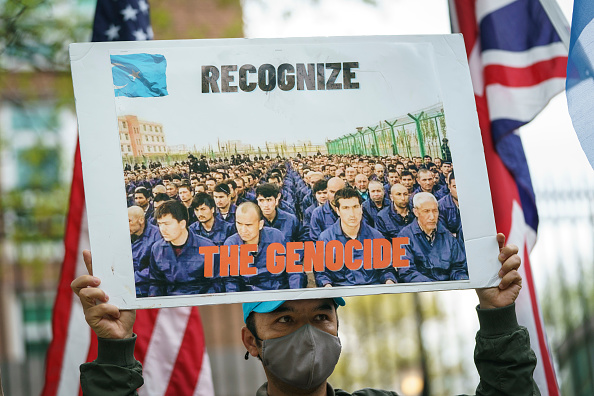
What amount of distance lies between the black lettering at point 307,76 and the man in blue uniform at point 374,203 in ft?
1.40

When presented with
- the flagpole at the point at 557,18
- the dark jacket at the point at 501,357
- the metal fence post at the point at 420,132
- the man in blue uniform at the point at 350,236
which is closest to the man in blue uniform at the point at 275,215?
the man in blue uniform at the point at 350,236

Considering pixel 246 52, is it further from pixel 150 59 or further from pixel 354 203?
pixel 354 203

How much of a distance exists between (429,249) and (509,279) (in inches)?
14.6

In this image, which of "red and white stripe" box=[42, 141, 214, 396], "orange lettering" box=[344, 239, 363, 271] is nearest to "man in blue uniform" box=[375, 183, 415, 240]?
"orange lettering" box=[344, 239, 363, 271]

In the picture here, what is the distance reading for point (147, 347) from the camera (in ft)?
14.3

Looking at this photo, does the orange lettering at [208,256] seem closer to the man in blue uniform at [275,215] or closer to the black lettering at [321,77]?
the man in blue uniform at [275,215]

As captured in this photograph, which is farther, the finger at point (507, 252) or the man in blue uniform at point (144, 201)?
the finger at point (507, 252)

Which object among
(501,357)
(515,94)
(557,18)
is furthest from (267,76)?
(557,18)

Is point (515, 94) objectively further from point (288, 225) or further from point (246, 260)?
point (246, 260)

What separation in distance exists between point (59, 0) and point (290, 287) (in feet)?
18.6

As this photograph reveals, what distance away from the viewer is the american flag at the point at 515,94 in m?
4.17

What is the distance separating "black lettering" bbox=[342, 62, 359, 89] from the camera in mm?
3027

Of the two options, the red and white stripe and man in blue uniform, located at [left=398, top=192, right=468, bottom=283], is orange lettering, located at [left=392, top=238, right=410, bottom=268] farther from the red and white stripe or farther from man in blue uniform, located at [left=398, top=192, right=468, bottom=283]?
the red and white stripe

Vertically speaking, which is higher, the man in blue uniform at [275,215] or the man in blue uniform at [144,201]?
the man in blue uniform at [144,201]
